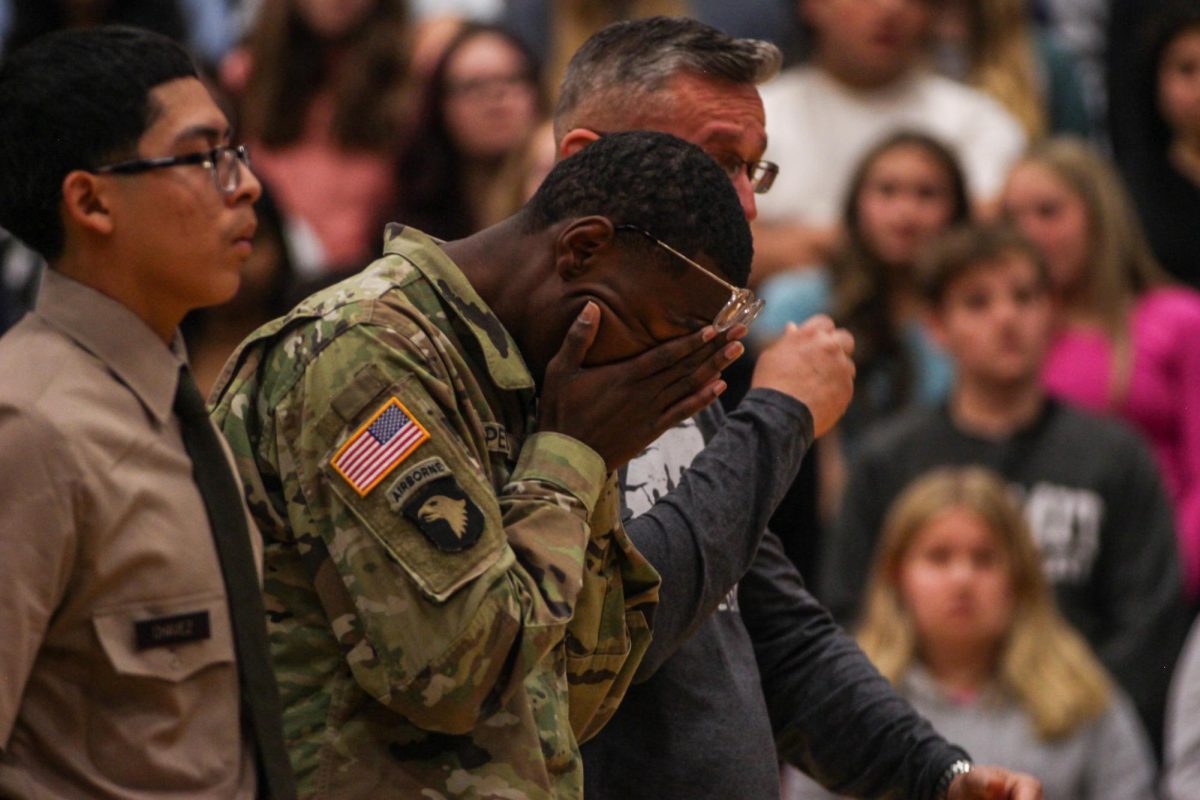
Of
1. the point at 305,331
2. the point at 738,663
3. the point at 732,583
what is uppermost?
the point at 305,331

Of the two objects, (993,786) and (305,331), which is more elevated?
(305,331)

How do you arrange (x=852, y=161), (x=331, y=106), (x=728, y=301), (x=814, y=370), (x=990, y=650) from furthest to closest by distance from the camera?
(x=852, y=161), (x=331, y=106), (x=990, y=650), (x=814, y=370), (x=728, y=301)

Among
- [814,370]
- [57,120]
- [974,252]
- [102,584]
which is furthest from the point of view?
[974,252]

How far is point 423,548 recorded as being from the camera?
2.20 metres

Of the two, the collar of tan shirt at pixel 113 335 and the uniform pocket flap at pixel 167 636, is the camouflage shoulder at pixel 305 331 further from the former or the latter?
the uniform pocket flap at pixel 167 636

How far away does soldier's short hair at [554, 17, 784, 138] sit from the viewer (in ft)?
9.46

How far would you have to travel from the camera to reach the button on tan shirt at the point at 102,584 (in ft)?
7.08

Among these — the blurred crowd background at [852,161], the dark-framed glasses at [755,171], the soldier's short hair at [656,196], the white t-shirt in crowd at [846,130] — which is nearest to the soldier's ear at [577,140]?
the dark-framed glasses at [755,171]

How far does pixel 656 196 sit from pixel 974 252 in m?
3.70

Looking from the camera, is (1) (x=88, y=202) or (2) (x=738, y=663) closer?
(1) (x=88, y=202)

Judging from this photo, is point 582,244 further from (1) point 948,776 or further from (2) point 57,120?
(1) point 948,776

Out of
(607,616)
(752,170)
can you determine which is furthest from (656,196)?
(752,170)

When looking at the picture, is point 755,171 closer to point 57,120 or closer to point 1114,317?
point 57,120

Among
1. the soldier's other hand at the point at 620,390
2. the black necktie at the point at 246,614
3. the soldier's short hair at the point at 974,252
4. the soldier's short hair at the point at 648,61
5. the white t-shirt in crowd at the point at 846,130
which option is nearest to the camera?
the black necktie at the point at 246,614
